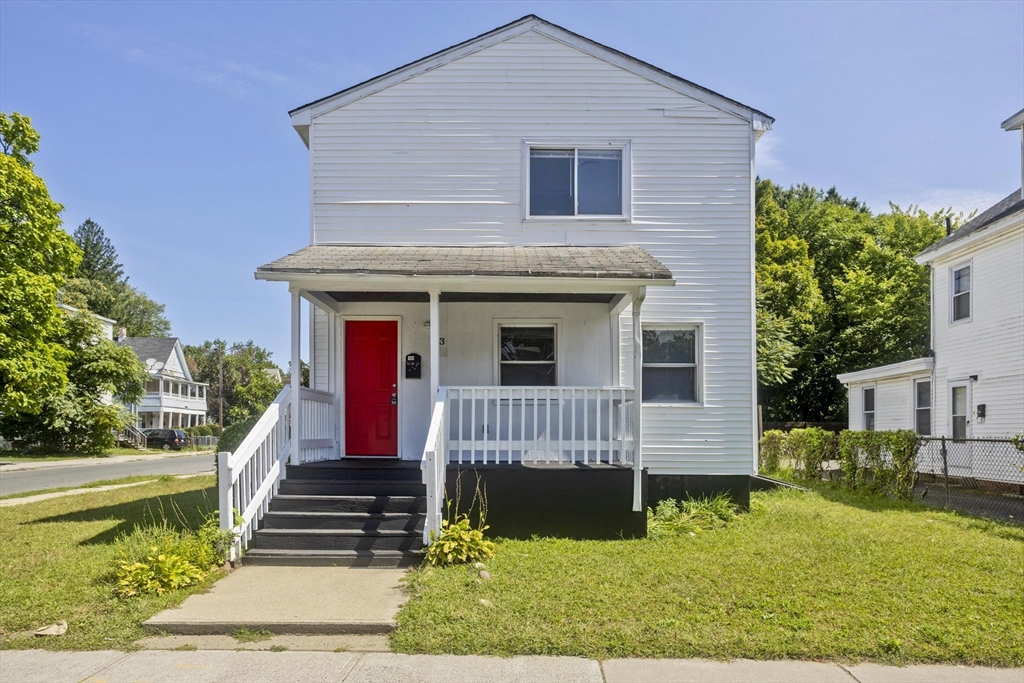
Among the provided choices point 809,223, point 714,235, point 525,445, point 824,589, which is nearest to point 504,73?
point 714,235

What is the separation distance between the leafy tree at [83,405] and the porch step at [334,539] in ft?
92.2

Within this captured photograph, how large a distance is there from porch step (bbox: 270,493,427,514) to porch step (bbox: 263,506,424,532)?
104mm

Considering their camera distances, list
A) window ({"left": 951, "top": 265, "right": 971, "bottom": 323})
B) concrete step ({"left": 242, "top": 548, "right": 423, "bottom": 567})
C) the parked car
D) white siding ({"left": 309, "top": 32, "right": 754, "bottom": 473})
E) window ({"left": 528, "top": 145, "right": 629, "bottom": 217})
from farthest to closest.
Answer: the parked car → window ({"left": 951, "top": 265, "right": 971, "bottom": 323}) → window ({"left": 528, "top": 145, "right": 629, "bottom": 217}) → white siding ({"left": 309, "top": 32, "right": 754, "bottom": 473}) → concrete step ({"left": 242, "top": 548, "right": 423, "bottom": 567})

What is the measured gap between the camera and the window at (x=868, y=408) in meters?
22.6

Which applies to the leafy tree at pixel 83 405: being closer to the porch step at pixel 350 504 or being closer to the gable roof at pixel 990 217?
the porch step at pixel 350 504

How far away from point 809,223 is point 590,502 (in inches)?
1371

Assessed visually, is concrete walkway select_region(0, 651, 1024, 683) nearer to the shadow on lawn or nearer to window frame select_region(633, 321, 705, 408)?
the shadow on lawn

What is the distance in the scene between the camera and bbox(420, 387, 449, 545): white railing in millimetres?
7848

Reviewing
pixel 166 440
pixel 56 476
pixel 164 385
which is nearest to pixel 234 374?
pixel 164 385

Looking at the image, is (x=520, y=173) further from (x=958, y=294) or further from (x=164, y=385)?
(x=164, y=385)

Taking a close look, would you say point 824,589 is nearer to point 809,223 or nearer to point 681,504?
point 681,504

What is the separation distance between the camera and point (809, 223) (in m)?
39.7

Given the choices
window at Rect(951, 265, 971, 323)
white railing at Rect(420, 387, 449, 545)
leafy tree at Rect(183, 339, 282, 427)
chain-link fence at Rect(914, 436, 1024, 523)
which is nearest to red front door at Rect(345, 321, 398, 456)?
white railing at Rect(420, 387, 449, 545)

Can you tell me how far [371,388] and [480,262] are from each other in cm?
283
